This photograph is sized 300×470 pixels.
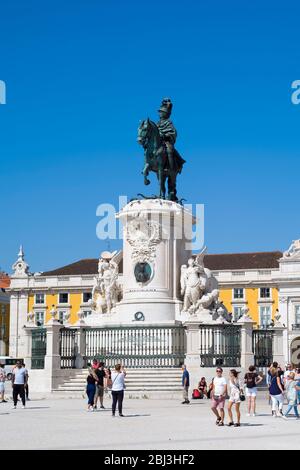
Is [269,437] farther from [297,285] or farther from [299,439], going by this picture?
[297,285]

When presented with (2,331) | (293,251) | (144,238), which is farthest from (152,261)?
(2,331)

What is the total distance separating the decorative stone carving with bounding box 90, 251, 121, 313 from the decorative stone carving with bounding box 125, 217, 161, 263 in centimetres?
145

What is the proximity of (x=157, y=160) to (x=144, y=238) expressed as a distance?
3.08 meters

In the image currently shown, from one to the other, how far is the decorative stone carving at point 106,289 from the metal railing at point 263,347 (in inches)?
203

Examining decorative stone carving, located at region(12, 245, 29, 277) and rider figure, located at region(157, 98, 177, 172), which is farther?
decorative stone carving, located at region(12, 245, 29, 277)

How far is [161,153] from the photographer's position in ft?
110

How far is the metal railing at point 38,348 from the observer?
32.4 meters

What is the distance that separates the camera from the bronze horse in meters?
33.4

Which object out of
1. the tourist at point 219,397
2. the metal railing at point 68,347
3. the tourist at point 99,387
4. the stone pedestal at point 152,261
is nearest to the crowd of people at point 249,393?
the tourist at point 219,397

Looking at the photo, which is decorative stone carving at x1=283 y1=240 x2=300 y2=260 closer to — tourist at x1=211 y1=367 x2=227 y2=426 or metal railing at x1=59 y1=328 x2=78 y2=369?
metal railing at x1=59 y1=328 x2=78 y2=369

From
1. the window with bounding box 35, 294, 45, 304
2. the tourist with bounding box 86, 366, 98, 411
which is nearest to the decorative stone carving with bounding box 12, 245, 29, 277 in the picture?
the window with bounding box 35, 294, 45, 304
